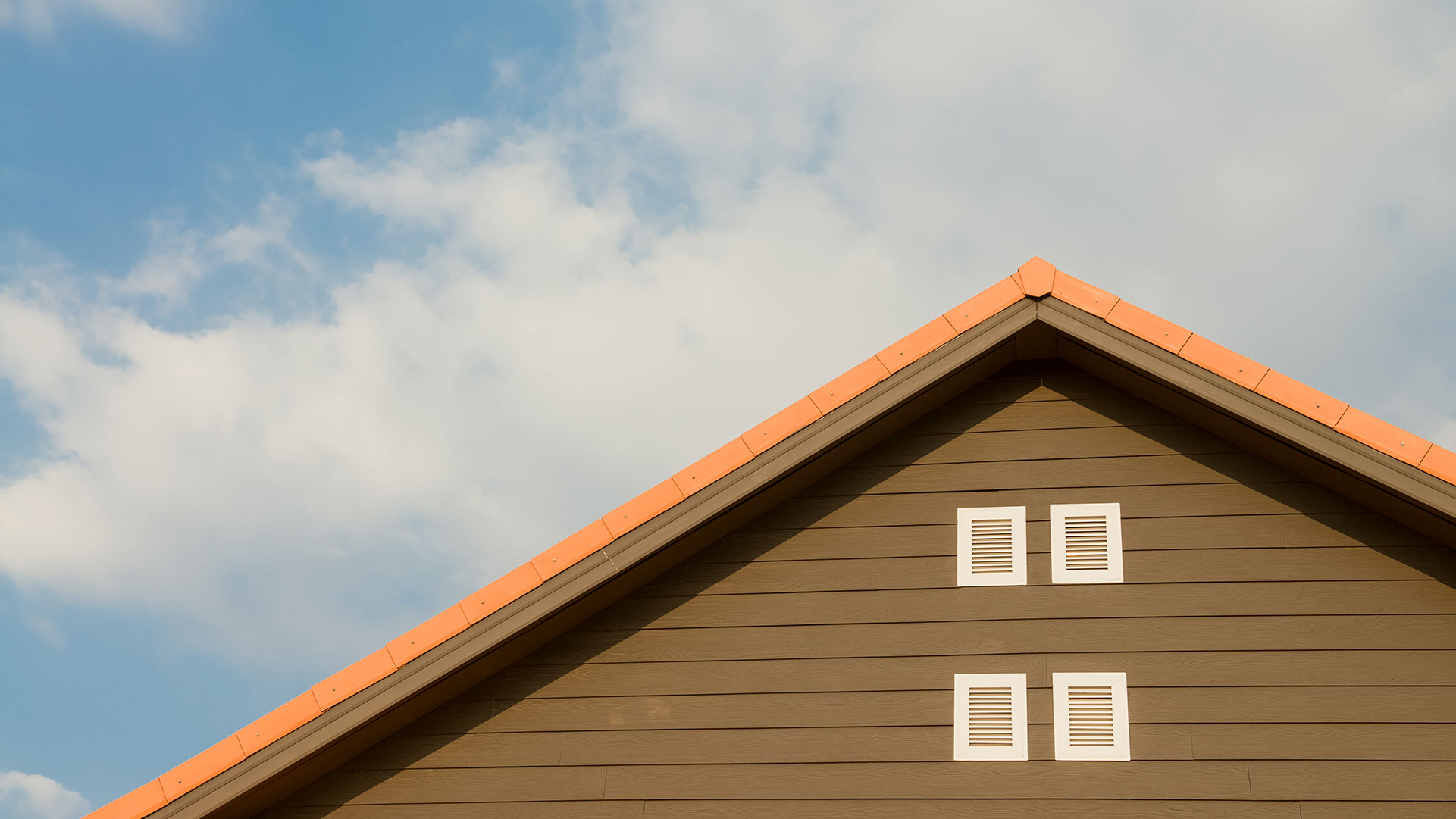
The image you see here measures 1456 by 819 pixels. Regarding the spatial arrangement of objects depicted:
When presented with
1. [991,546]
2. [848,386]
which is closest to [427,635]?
[848,386]

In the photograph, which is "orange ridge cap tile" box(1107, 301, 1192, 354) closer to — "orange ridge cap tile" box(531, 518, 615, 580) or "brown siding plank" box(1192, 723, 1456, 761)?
"brown siding plank" box(1192, 723, 1456, 761)

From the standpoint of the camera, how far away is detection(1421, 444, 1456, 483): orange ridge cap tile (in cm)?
530

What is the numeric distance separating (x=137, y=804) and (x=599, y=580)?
2622mm

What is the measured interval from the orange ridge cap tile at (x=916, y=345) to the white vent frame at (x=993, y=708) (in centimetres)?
173

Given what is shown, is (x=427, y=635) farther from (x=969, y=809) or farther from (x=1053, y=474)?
(x=1053, y=474)

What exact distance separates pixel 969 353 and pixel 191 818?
4832 millimetres

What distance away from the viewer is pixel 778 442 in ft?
20.0

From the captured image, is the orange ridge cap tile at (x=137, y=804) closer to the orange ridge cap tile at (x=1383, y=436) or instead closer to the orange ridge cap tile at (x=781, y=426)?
the orange ridge cap tile at (x=781, y=426)

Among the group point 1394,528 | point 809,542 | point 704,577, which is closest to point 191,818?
point 704,577

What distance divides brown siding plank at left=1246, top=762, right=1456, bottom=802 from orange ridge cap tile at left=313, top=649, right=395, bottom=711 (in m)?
4.35

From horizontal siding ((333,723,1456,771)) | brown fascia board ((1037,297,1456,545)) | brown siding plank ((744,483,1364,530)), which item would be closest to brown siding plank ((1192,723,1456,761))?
horizontal siding ((333,723,1456,771))

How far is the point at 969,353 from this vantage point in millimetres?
6207

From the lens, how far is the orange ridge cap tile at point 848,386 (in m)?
6.14

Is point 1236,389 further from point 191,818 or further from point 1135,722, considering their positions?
point 191,818
